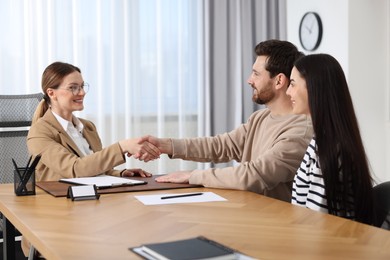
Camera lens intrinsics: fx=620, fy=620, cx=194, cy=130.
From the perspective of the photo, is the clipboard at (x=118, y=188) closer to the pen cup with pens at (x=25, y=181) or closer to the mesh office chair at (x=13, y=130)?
the pen cup with pens at (x=25, y=181)

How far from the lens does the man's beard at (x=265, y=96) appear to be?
8.84 feet

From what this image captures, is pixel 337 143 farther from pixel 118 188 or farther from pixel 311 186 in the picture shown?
pixel 118 188

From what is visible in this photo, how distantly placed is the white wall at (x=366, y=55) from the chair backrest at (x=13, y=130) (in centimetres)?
247

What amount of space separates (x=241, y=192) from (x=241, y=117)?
3080mm

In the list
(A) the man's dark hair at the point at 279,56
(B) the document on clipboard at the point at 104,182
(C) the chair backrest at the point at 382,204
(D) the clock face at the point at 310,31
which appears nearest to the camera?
(C) the chair backrest at the point at 382,204

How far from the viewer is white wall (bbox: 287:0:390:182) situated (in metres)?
4.64

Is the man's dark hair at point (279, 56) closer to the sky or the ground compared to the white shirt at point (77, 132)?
closer to the sky

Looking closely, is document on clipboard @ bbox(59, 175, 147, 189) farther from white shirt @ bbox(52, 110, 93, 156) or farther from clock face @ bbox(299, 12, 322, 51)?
clock face @ bbox(299, 12, 322, 51)

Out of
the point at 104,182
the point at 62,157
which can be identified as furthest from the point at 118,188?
the point at 62,157

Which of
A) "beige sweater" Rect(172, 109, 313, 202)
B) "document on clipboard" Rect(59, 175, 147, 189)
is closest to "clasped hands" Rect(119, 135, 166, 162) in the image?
"document on clipboard" Rect(59, 175, 147, 189)

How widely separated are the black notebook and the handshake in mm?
1402

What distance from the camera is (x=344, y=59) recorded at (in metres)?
4.66

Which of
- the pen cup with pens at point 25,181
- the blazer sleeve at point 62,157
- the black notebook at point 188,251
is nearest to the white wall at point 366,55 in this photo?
the blazer sleeve at point 62,157

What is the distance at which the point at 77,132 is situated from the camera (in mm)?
3051
